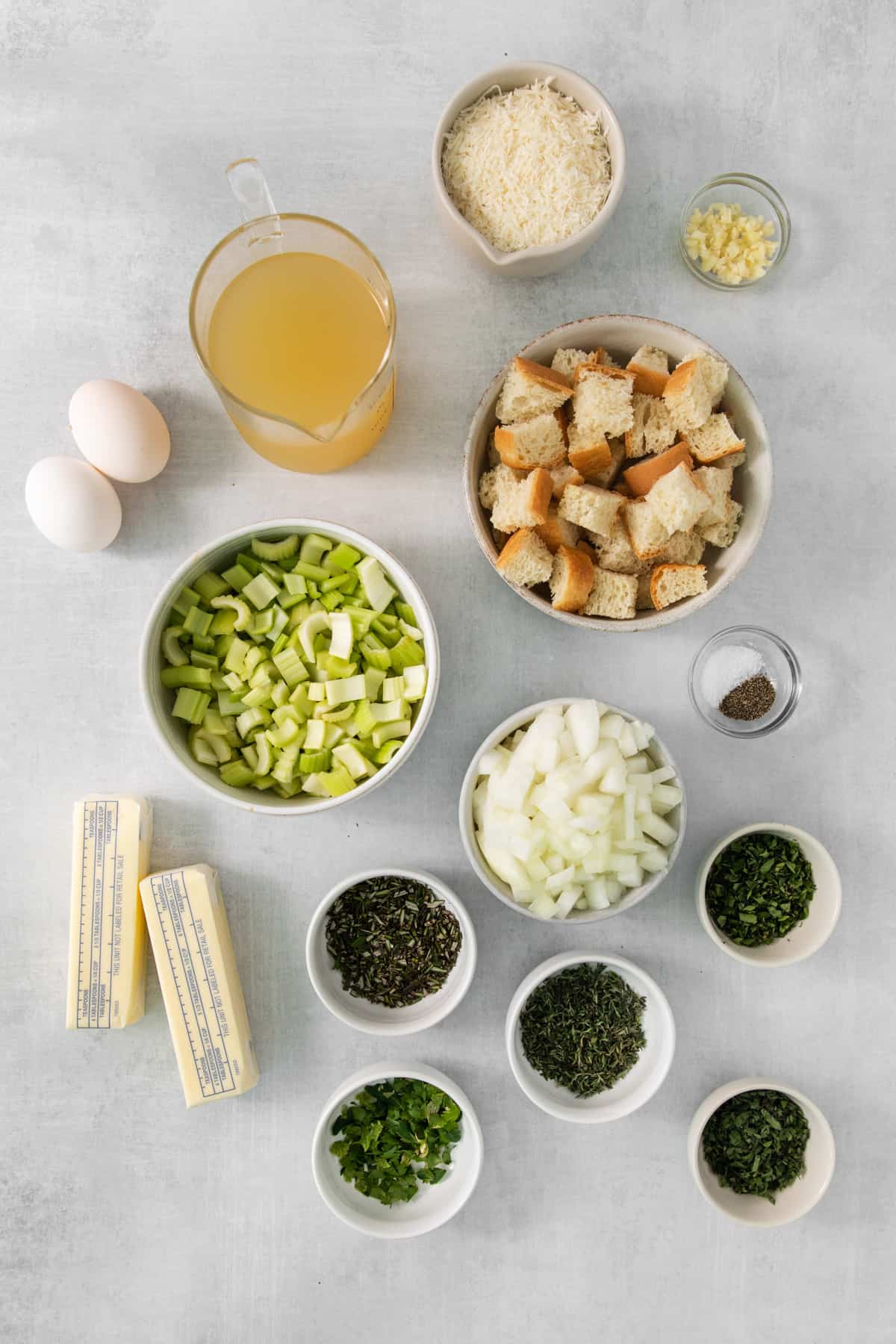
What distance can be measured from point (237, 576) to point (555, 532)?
0.52 meters

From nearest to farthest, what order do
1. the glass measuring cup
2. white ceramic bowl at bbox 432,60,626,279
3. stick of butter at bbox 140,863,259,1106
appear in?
1. the glass measuring cup
2. white ceramic bowl at bbox 432,60,626,279
3. stick of butter at bbox 140,863,259,1106

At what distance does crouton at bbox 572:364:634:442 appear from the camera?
1366 mm

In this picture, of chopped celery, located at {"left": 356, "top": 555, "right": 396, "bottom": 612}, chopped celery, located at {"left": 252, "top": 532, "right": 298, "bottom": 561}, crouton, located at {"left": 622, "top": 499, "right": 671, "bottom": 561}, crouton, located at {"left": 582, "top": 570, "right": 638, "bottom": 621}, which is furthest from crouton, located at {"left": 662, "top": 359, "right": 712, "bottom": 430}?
chopped celery, located at {"left": 252, "top": 532, "right": 298, "bottom": 561}

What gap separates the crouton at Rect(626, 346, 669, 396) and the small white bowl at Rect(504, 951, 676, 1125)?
94 centimetres

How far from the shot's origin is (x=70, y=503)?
4.83 feet

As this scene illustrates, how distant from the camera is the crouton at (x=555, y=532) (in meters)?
1.41

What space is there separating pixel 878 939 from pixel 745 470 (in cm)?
91

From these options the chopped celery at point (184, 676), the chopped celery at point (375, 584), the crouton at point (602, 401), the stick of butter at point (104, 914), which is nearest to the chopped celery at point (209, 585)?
the chopped celery at point (184, 676)

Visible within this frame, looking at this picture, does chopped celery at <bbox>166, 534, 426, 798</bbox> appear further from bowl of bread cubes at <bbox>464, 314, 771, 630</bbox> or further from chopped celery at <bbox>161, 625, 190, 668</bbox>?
bowl of bread cubes at <bbox>464, 314, 771, 630</bbox>

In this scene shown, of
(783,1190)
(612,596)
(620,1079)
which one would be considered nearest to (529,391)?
(612,596)

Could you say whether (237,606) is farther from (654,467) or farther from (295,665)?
(654,467)

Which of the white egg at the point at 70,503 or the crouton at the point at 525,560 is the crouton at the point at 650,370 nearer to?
the crouton at the point at 525,560

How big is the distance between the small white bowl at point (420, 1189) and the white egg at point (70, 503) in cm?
104

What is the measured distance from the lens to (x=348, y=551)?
1.46 metres
